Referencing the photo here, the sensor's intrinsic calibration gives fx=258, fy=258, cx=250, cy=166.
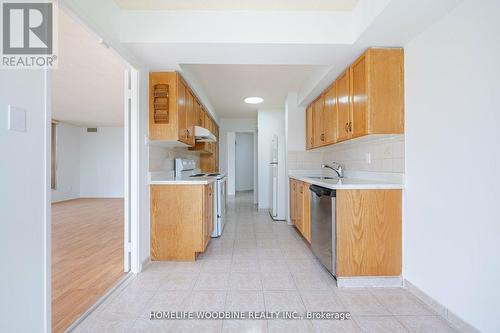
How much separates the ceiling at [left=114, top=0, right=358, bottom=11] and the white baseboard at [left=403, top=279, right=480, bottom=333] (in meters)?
2.33

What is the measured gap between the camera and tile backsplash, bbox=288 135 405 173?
7.72ft

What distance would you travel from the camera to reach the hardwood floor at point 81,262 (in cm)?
194

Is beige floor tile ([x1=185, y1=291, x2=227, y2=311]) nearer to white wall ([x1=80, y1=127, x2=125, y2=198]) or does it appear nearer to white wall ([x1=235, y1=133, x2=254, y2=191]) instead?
white wall ([x1=80, y1=127, x2=125, y2=198])

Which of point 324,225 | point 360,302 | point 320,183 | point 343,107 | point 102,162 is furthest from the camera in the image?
point 102,162

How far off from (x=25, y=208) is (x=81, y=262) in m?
1.92

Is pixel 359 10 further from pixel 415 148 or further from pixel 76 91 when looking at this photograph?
pixel 76 91

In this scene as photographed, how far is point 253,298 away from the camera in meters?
2.03

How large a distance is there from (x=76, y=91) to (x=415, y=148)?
17.3ft

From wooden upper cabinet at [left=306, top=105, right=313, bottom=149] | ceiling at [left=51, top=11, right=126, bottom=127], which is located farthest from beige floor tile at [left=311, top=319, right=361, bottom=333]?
wooden upper cabinet at [left=306, top=105, right=313, bottom=149]

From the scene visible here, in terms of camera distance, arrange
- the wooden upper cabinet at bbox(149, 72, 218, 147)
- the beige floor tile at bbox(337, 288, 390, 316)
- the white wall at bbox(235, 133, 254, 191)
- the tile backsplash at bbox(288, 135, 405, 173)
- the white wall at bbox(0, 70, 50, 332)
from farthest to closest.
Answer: the white wall at bbox(235, 133, 254, 191), the wooden upper cabinet at bbox(149, 72, 218, 147), the tile backsplash at bbox(288, 135, 405, 173), the beige floor tile at bbox(337, 288, 390, 316), the white wall at bbox(0, 70, 50, 332)

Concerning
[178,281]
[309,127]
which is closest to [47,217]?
[178,281]

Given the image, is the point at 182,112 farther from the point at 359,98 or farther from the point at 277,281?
the point at 277,281

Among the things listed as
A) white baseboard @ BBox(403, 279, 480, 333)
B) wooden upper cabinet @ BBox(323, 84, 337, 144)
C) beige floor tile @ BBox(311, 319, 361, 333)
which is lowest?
beige floor tile @ BBox(311, 319, 361, 333)

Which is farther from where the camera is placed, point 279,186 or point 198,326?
point 279,186
